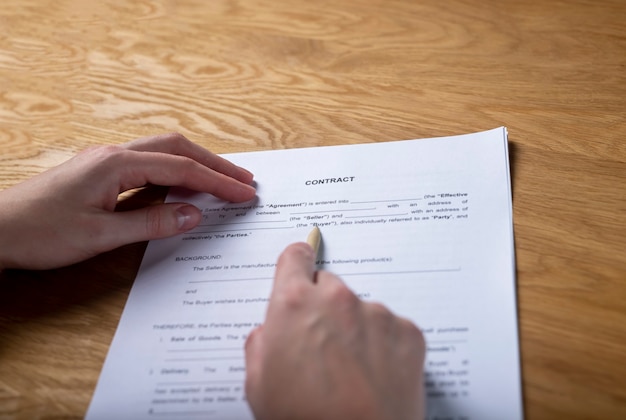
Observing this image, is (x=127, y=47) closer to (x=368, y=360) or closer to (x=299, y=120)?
(x=299, y=120)

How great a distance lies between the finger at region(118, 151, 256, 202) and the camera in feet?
2.38

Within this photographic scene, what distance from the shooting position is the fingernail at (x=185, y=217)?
0.72m

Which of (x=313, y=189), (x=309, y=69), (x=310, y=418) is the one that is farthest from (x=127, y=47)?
(x=310, y=418)

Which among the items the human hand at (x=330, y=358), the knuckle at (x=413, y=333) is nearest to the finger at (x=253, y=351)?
the human hand at (x=330, y=358)

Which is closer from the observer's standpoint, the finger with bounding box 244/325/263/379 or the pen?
the finger with bounding box 244/325/263/379

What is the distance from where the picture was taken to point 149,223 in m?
0.71

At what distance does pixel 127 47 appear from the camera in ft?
3.17

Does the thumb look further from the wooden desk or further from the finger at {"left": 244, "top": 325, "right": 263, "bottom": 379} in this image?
the finger at {"left": 244, "top": 325, "right": 263, "bottom": 379}

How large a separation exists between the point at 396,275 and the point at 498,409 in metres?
0.15

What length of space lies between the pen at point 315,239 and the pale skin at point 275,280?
4 cm

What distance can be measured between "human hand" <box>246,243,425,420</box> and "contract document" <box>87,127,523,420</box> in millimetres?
48

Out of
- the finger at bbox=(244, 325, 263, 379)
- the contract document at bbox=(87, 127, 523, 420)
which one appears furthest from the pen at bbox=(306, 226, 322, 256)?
the finger at bbox=(244, 325, 263, 379)

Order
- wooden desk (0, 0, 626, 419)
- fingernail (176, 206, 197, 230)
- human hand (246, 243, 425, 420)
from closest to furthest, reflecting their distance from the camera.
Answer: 1. human hand (246, 243, 425, 420)
2. wooden desk (0, 0, 626, 419)
3. fingernail (176, 206, 197, 230)

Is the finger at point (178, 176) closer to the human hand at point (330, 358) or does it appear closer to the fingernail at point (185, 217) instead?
the fingernail at point (185, 217)
